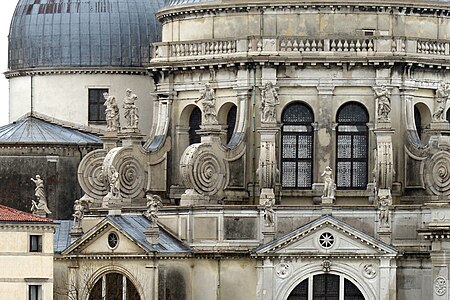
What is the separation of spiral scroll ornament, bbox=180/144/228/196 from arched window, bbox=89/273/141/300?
445cm

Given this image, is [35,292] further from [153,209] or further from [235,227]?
[235,227]

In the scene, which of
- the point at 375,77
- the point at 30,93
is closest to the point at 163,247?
the point at 375,77

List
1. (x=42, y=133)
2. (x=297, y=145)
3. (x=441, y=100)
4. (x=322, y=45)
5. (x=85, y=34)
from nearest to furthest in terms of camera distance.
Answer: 1. (x=322, y=45)
2. (x=297, y=145)
3. (x=441, y=100)
4. (x=42, y=133)
5. (x=85, y=34)

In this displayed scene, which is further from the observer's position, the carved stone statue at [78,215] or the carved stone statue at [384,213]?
the carved stone statue at [78,215]

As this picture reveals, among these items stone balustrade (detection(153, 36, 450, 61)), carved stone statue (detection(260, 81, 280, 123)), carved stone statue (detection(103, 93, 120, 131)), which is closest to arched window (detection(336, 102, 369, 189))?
stone balustrade (detection(153, 36, 450, 61))

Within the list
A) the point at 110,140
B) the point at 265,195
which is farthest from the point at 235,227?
the point at 110,140

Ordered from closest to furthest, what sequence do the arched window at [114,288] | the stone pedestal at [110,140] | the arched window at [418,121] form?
the arched window at [114,288] → the arched window at [418,121] → the stone pedestal at [110,140]

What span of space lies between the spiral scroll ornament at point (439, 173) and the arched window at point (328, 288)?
5262 millimetres

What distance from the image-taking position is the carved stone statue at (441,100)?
360ft

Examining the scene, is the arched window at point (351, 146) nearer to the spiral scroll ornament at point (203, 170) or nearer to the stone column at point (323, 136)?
the stone column at point (323, 136)

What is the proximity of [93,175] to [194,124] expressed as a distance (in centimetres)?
418

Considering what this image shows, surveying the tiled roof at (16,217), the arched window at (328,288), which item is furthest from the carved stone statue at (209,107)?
the tiled roof at (16,217)

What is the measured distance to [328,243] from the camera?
105 m

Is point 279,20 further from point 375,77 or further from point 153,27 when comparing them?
point 153,27
